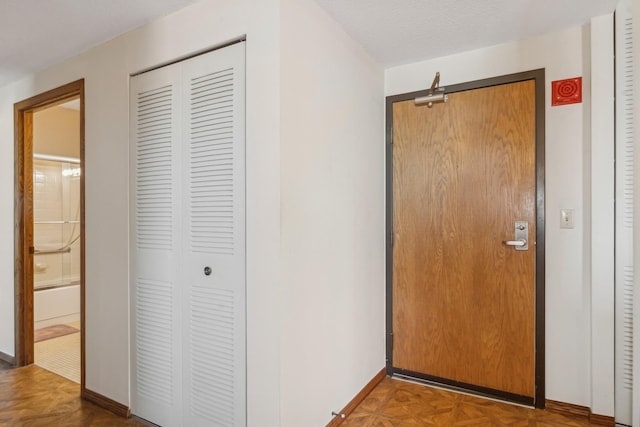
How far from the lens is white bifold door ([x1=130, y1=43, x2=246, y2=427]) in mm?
1714

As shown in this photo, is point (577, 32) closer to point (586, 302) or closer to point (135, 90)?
point (586, 302)

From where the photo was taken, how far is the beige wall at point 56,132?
149 inches

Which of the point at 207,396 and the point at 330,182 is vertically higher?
the point at 330,182

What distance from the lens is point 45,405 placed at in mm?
2254

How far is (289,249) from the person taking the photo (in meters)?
1.63

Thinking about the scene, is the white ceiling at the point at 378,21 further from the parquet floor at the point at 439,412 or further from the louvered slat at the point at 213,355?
the parquet floor at the point at 439,412

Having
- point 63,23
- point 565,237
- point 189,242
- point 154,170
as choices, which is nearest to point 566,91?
point 565,237

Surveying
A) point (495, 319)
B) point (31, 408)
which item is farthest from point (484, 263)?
point (31, 408)

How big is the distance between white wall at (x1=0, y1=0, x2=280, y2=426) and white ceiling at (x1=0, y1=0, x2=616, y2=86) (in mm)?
114

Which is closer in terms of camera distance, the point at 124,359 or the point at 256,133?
the point at 256,133

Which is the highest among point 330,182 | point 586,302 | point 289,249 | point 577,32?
point 577,32

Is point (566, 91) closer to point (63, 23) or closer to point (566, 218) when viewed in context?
point (566, 218)

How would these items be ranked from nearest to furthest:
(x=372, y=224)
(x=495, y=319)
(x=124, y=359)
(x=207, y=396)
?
1. (x=207, y=396)
2. (x=124, y=359)
3. (x=495, y=319)
4. (x=372, y=224)

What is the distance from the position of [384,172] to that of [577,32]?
1430 mm
